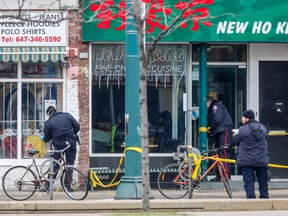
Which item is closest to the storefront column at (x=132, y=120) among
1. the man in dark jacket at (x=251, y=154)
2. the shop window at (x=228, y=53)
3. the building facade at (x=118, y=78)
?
the man in dark jacket at (x=251, y=154)

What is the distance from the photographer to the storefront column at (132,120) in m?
15.9

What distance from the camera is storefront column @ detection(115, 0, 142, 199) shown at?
15914mm

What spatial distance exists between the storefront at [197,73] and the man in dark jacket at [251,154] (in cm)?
324

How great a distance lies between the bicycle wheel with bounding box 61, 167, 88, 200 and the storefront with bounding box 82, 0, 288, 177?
5.85 ft

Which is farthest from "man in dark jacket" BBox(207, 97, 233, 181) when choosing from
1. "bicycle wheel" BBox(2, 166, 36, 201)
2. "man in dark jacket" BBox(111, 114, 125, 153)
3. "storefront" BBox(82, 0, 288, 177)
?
"bicycle wheel" BBox(2, 166, 36, 201)

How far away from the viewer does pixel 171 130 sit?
19.5 m

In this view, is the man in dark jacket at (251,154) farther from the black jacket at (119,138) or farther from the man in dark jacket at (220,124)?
the black jacket at (119,138)

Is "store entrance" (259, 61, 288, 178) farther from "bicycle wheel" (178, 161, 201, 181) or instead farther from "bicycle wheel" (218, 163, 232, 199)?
"bicycle wheel" (178, 161, 201, 181)

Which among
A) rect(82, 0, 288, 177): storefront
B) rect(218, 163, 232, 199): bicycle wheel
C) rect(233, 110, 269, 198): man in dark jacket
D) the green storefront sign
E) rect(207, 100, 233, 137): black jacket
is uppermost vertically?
the green storefront sign

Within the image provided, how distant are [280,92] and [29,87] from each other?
5304 mm

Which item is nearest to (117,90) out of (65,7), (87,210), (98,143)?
(98,143)

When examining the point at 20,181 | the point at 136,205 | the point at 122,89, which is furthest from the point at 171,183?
the point at 136,205

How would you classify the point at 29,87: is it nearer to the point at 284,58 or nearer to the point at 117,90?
the point at 117,90

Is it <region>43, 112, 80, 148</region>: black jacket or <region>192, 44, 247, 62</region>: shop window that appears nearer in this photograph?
<region>43, 112, 80, 148</region>: black jacket
